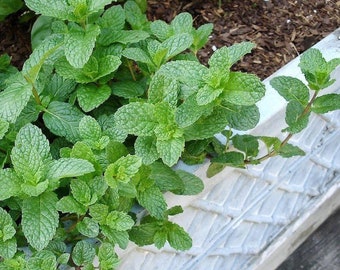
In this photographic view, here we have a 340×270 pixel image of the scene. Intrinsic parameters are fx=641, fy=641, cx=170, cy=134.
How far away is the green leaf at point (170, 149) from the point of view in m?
0.95

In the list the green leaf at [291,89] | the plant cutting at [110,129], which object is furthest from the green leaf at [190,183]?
the green leaf at [291,89]

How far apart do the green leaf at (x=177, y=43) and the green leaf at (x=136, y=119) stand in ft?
0.45

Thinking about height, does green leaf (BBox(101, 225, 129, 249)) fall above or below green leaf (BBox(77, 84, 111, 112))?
below

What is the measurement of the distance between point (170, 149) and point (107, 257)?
20 cm

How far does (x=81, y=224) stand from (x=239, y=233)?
0.58m

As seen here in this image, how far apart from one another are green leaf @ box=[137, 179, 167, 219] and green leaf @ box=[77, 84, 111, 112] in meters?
0.16

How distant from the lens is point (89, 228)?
98 centimetres

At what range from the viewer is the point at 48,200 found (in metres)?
0.96

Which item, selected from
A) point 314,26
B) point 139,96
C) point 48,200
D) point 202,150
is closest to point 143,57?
point 139,96

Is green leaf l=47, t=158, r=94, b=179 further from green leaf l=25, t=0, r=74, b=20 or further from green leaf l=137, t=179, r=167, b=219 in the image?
green leaf l=25, t=0, r=74, b=20

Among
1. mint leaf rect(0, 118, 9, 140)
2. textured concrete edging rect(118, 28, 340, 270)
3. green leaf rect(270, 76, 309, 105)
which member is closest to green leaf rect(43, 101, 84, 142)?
mint leaf rect(0, 118, 9, 140)

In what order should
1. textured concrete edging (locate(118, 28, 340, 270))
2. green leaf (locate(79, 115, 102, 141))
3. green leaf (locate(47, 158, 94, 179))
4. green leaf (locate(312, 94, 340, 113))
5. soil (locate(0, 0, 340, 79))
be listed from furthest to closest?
soil (locate(0, 0, 340, 79)), textured concrete edging (locate(118, 28, 340, 270)), green leaf (locate(312, 94, 340, 113)), green leaf (locate(79, 115, 102, 141)), green leaf (locate(47, 158, 94, 179))

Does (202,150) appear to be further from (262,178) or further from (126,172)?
(262,178)

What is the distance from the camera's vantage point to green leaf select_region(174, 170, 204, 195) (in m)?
1.11
